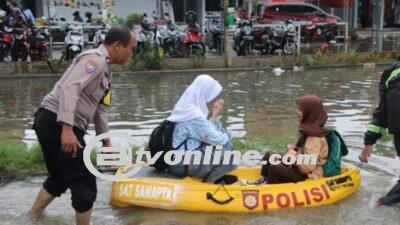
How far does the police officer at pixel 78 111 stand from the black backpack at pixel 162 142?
990mm

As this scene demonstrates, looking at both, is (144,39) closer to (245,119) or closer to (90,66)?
(245,119)

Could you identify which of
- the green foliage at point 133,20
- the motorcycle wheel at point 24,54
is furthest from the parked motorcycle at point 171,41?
the motorcycle wheel at point 24,54

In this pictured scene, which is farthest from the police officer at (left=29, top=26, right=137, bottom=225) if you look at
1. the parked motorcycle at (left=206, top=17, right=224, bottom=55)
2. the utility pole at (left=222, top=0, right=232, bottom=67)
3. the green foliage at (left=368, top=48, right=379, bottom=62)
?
the parked motorcycle at (left=206, top=17, right=224, bottom=55)

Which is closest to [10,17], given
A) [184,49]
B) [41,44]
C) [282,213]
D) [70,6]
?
[41,44]

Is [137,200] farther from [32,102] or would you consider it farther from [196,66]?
[196,66]

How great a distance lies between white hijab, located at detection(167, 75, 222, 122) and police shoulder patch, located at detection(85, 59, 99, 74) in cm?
127

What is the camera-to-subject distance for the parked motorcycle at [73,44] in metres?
15.8

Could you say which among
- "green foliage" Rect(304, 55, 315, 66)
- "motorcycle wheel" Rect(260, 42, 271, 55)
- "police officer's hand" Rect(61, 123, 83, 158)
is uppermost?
"police officer's hand" Rect(61, 123, 83, 158)

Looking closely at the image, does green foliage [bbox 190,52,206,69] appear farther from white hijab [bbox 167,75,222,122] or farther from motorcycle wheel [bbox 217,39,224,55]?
white hijab [bbox 167,75,222,122]

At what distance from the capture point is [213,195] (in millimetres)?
5098

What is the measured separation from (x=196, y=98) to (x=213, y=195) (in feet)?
2.87

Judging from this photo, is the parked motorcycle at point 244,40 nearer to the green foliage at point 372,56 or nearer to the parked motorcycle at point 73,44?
the green foliage at point 372,56

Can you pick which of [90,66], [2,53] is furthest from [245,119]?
[2,53]

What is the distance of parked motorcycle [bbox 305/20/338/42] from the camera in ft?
71.1
